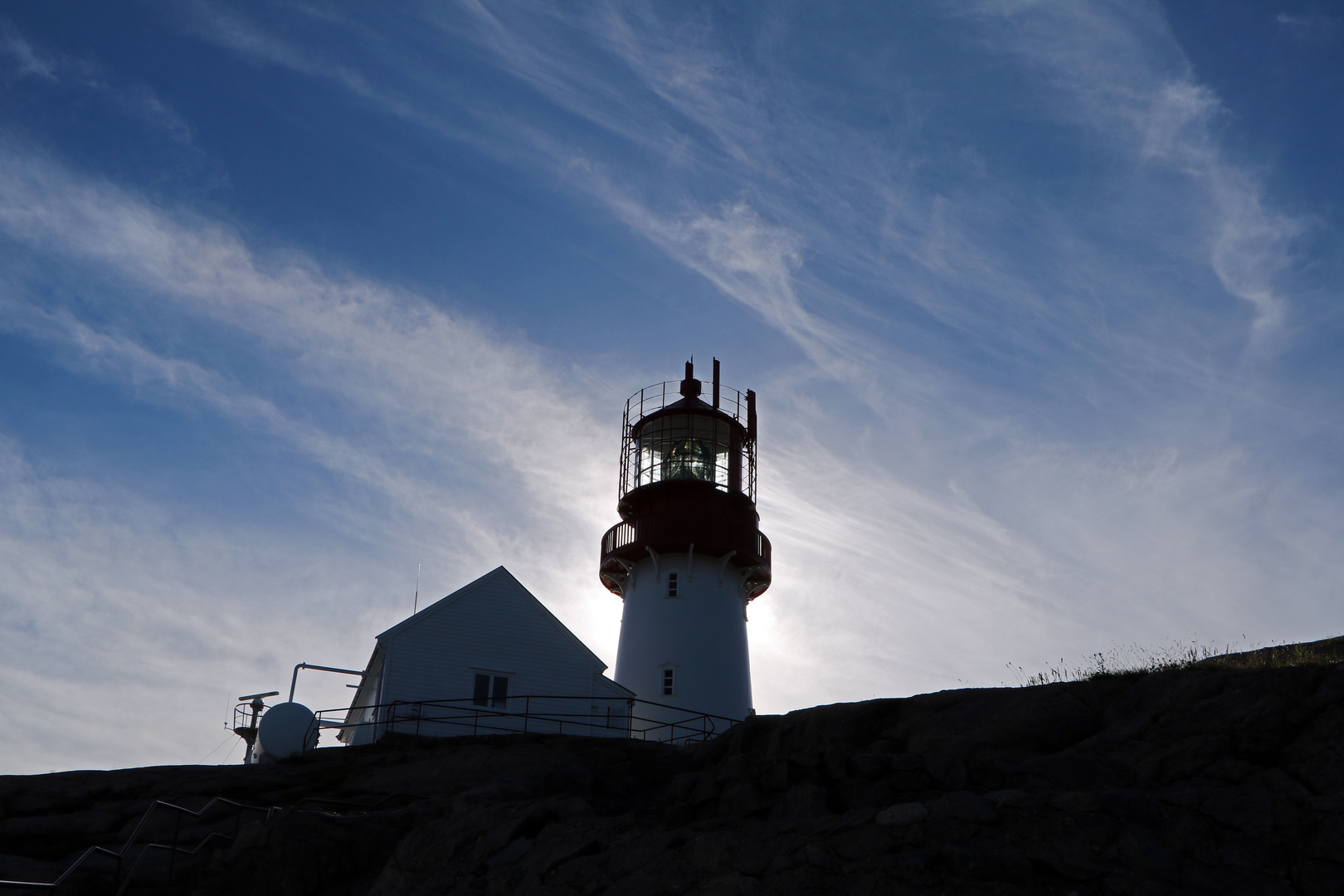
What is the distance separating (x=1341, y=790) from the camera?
12148mm

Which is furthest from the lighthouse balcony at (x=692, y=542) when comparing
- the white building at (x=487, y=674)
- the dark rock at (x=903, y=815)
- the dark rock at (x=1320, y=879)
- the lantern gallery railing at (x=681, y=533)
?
the dark rock at (x=1320, y=879)

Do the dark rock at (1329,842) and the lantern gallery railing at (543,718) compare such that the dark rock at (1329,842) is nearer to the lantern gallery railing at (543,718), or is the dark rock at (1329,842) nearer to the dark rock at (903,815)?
the dark rock at (903,815)

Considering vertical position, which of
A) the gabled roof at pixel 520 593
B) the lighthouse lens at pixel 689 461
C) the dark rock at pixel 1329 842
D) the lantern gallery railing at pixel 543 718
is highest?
the lighthouse lens at pixel 689 461

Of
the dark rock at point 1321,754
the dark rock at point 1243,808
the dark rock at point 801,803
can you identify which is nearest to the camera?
the dark rock at point 1243,808

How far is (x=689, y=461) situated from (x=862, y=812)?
24.0 meters

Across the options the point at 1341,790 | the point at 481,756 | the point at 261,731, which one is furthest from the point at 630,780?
the point at 1341,790

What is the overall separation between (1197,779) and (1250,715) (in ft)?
5.24

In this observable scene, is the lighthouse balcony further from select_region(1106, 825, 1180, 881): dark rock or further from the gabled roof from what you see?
select_region(1106, 825, 1180, 881): dark rock

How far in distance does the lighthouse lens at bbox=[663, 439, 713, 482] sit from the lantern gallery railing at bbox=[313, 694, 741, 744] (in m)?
8.07

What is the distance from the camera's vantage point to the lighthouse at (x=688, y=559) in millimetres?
32562

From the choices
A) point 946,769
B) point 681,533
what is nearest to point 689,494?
point 681,533

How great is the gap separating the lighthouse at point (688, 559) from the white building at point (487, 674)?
2.18 meters

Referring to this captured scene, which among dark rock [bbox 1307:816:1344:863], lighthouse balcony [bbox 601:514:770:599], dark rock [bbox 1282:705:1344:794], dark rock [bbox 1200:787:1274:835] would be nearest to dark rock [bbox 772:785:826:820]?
dark rock [bbox 1200:787:1274:835]

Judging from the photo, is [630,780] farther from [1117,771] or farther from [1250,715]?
[1250,715]
